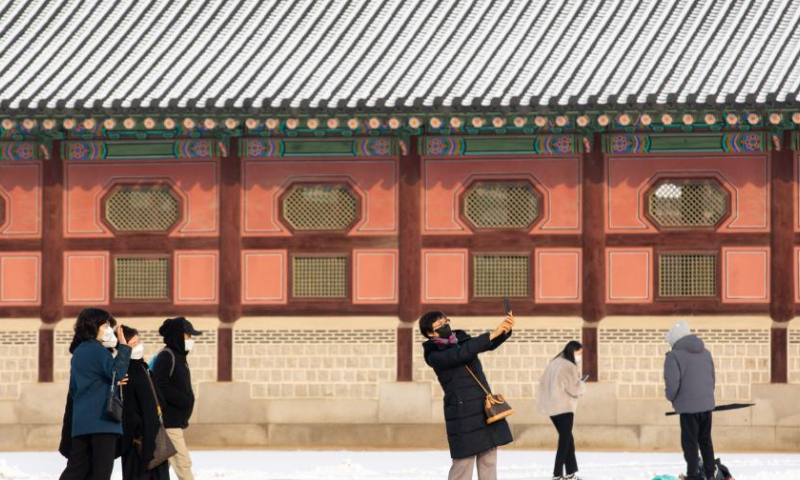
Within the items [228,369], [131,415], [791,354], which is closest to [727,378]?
[791,354]

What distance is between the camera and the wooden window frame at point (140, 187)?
23547 mm

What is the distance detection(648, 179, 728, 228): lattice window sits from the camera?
74.7 ft

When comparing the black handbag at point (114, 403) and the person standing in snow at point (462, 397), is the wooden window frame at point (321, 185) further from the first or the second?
the black handbag at point (114, 403)

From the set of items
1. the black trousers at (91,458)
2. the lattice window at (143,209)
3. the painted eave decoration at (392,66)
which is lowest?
the black trousers at (91,458)

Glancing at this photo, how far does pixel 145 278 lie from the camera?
2366 cm

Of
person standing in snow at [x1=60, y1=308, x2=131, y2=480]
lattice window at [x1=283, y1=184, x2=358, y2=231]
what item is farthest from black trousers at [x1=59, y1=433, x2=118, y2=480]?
lattice window at [x1=283, y1=184, x2=358, y2=231]

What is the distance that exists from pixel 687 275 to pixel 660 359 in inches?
46.1

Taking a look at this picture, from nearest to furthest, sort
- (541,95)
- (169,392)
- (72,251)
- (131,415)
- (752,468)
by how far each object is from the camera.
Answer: (131,415)
(169,392)
(752,468)
(541,95)
(72,251)

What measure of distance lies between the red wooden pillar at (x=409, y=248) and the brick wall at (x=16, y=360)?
5.05 metres

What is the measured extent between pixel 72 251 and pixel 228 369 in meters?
A: 2.73

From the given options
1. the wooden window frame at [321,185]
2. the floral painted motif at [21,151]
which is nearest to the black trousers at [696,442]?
the wooden window frame at [321,185]

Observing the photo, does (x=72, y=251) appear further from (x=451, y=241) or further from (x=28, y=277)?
(x=451, y=241)

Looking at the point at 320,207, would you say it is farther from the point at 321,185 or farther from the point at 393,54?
the point at 393,54

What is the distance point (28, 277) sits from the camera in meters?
23.8
